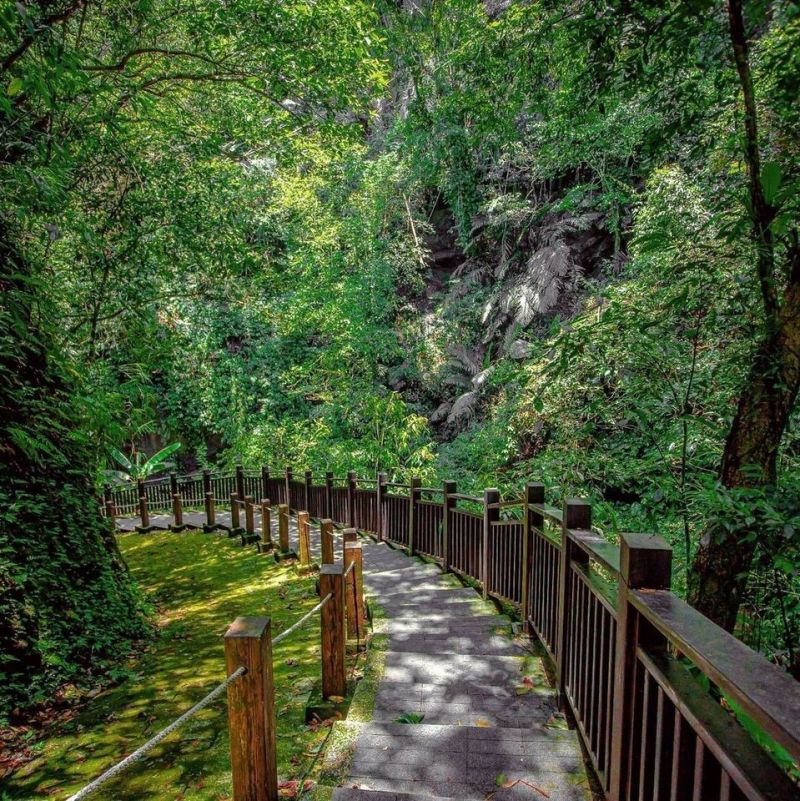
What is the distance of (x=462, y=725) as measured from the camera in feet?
10.1

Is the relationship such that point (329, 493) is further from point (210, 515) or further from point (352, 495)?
point (210, 515)

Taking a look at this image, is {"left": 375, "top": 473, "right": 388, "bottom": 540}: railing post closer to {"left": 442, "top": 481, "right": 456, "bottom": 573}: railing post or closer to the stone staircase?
{"left": 442, "top": 481, "right": 456, "bottom": 573}: railing post

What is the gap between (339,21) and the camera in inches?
248

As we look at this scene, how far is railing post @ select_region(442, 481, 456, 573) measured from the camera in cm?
702

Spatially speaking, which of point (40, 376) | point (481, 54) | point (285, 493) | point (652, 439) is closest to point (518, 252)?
point (285, 493)

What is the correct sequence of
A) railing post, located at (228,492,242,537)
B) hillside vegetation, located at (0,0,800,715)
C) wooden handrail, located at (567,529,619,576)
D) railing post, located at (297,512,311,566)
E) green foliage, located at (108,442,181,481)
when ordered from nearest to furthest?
1. wooden handrail, located at (567,529,619,576)
2. hillside vegetation, located at (0,0,800,715)
3. railing post, located at (297,512,311,566)
4. railing post, located at (228,492,242,537)
5. green foliage, located at (108,442,181,481)

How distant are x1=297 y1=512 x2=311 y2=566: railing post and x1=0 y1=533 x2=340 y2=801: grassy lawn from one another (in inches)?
12.0

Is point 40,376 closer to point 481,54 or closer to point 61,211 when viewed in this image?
point 61,211

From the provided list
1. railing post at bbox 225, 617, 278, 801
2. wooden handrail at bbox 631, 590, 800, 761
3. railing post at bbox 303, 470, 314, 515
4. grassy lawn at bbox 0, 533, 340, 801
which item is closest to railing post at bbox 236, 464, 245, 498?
railing post at bbox 303, 470, 314, 515

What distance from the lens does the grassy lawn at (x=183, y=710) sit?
303 cm

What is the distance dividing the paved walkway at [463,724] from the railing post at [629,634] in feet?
2.32

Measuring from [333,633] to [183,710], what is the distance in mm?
1661

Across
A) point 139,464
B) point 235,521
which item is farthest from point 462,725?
point 139,464

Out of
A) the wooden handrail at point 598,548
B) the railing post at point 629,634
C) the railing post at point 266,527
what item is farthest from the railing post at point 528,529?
the railing post at point 266,527
